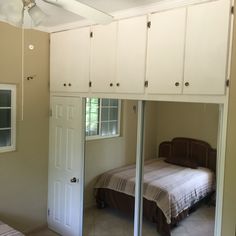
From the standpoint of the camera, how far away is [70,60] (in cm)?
321

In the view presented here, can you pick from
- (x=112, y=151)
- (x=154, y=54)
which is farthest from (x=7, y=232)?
(x=154, y=54)

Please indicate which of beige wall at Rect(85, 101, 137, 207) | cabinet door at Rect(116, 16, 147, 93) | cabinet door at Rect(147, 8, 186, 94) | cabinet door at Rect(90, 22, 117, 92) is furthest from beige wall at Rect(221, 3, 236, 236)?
cabinet door at Rect(90, 22, 117, 92)

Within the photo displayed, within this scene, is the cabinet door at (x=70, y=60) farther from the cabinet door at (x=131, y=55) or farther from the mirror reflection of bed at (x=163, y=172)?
the mirror reflection of bed at (x=163, y=172)

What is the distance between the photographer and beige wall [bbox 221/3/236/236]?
2.08 m

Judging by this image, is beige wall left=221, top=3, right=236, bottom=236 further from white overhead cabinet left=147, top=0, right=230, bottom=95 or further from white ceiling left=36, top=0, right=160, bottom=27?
white ceiling left=36, top=0, right=160, bottom=27

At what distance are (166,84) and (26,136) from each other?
6.07ft

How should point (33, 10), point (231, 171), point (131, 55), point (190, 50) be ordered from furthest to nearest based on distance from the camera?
point (131, 55), point (190, 50), point (231, 171), point (33, 10)

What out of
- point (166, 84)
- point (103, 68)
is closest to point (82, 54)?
point (103, 68)

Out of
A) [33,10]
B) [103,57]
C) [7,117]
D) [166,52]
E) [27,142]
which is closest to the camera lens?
[33,10]

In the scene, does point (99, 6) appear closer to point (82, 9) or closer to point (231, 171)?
point (82, 9)


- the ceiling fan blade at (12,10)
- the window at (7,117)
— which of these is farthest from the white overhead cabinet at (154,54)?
the ceiling fan blade at (12,10)

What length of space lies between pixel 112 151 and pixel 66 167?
70 cm

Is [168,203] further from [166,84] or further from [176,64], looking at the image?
[176,64]

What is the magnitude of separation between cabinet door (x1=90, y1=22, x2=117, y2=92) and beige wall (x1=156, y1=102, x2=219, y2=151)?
0.60 meters
